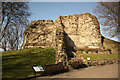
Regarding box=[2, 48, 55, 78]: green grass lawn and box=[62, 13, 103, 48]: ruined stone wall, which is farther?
box=[62, 13, 103, 48]: ruined stone wall

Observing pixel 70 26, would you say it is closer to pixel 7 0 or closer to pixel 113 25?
pixel 113 25

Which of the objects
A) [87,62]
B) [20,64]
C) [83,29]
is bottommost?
[87,62]

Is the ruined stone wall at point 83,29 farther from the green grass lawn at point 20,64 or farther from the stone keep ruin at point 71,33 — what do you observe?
the green grass lawn at point 20,64

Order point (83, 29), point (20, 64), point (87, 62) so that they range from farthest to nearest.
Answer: point (83, 29), point (87, 62), point (20, 64)

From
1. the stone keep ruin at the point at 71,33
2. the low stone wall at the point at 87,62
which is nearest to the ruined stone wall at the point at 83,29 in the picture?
the stone keep ruin at the point at 71,33

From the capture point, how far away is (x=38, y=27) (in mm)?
23391

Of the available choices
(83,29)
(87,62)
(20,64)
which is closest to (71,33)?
(83,29)

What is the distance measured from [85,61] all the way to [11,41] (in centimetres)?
2396

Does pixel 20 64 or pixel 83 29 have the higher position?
pixel 83 29

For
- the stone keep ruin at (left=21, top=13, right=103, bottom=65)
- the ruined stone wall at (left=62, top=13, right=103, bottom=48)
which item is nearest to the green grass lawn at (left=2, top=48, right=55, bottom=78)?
the stone keep ruin at (left=21, top=13, right=103, bottom=65)

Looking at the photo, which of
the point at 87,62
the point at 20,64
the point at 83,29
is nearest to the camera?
the point at 20,64

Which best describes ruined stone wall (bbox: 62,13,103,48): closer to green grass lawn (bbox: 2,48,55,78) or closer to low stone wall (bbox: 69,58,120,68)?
low stone wall (bbox: 69,58,120,68)

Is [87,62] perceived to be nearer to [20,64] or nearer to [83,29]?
[20,64]

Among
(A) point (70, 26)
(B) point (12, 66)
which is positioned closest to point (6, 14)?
(B) point (12, 66)
